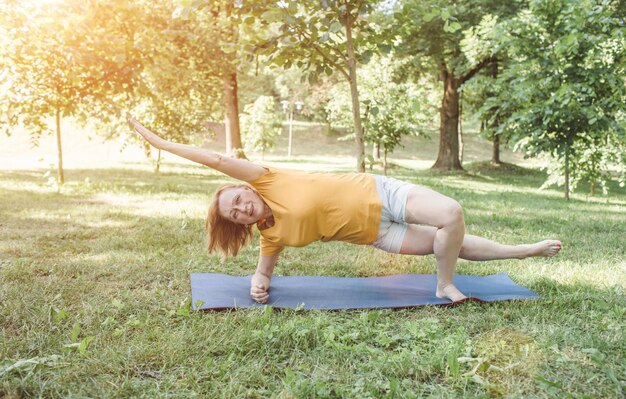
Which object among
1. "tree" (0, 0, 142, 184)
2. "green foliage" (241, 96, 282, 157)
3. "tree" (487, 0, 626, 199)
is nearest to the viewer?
"tree" (0, 0, 142, 184)

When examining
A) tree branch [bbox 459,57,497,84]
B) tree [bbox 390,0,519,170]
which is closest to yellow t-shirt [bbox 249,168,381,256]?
tree [bbox 390,0,519,170]

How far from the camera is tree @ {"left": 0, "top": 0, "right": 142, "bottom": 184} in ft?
24.5

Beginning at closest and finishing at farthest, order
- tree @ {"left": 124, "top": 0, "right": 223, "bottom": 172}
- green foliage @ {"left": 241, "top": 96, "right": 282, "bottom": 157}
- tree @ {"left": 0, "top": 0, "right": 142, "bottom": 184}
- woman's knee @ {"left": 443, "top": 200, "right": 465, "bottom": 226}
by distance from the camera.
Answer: woman's knee @ {"left": 443, "top": 200, "right": 465, "bottom": 226}, tree @ {"left": 0, "top": 0, "right": 142, "bottom": 184}, tree @ {"left": 124, "top": 0, "right": 223, "bottom": 172}, green foliage @ {"left": 241, "top": 96, "right": 282, "bottom": 157}

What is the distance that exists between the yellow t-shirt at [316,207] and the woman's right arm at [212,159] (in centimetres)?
8

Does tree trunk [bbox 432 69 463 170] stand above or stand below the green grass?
above

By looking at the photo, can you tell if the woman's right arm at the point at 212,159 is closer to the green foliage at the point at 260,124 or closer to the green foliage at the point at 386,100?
the green foliage at the point at 386,100

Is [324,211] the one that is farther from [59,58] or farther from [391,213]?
[59,58]

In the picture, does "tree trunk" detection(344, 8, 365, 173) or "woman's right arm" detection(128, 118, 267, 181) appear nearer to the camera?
A: "woman's right arm" detection(128, 118, 267, 181)

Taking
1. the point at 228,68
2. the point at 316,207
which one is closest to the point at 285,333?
the point at 316,207

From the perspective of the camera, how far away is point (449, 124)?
1945 cm

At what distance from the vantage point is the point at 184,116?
14953mm

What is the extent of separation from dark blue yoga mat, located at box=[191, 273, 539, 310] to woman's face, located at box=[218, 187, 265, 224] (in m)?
0.57

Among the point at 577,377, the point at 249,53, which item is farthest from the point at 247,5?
the point at 577,377

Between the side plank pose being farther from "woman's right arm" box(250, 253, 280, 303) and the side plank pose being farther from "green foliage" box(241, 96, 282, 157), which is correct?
"green foliage" box(241, 96, 282, 157)
